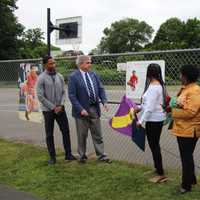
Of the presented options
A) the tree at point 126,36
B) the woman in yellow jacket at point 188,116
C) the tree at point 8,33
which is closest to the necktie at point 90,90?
the woman in yellow jacket at point 188,116

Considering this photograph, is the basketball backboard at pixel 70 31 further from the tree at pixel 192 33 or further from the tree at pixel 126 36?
the tree at pixel 126 36

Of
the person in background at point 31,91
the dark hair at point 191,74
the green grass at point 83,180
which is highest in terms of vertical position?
the dark hair at point 191,74

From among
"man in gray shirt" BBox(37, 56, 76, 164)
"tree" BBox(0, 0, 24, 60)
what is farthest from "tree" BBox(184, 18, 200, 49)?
"man in gray shirt" BBox(37, 56, 76, 164)

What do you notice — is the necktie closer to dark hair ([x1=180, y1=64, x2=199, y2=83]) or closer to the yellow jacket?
the yellow jacket

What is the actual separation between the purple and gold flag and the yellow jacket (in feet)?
4.77

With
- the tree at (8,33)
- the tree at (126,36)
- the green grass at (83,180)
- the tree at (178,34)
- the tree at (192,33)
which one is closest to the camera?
the green grass at (83,180)

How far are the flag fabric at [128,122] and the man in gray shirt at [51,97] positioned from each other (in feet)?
2.96

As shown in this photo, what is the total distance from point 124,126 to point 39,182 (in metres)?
1.56

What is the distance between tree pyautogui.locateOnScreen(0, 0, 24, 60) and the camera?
4861 centimetres

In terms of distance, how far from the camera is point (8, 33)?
49250mm

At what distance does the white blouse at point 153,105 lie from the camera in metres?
6.38

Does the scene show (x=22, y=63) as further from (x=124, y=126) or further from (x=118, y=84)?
(x=124, y=126)

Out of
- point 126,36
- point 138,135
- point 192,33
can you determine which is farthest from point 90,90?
point 126,36

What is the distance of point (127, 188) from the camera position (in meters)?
6.58
